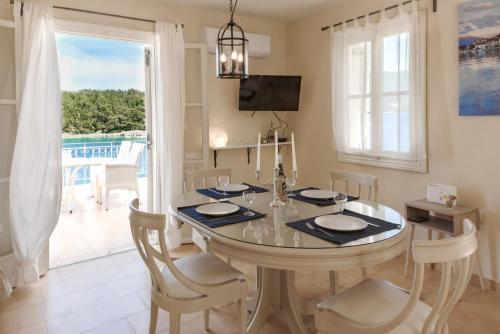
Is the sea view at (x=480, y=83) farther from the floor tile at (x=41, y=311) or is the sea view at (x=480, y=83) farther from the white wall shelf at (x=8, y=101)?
the white wall shelf at (x=8, y=101)

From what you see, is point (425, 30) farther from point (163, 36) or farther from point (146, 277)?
point (146, 277)

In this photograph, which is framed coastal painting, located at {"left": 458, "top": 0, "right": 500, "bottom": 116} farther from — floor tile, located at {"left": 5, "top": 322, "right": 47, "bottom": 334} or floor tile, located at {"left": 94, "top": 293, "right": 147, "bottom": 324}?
floor tile, located at {"left": 5, "top": 322, "right": 47, "bottom": 334}

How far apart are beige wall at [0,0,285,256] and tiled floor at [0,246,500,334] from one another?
61cm

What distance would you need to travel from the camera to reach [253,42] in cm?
408

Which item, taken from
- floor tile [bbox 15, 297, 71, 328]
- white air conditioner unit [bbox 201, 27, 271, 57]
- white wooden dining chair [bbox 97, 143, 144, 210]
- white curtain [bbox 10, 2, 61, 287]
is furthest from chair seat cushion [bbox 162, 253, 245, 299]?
white wooden dining chair [bbox 97, 143, 144, 210]

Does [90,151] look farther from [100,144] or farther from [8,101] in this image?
[8,101]

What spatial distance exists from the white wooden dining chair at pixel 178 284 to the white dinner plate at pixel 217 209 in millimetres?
307

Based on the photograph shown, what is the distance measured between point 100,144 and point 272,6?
444 centimetres

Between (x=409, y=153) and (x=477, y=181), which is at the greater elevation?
(x=409, y=153)

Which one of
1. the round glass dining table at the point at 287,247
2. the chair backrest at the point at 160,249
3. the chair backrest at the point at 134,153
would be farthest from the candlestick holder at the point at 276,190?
the chair backrest at the point at 134,153

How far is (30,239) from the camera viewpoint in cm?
297

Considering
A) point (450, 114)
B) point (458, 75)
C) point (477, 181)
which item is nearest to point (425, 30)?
point (458, 75)

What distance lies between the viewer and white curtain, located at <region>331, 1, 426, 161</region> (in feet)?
10.1

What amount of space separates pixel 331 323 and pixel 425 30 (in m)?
2.51
